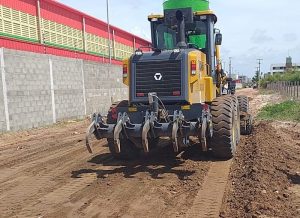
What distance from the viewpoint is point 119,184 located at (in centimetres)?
651

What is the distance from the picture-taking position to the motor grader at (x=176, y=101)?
710cm

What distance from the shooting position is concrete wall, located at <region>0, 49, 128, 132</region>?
46.1ft

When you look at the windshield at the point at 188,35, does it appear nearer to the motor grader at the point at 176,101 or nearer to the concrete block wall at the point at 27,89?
the motor grader at the point at 176,101

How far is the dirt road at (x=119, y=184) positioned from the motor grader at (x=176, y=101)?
0.47m

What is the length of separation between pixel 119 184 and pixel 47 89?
10781mm

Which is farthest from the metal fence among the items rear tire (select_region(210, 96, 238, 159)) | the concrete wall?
rear tire (select_region(210, 96, 238, 159))

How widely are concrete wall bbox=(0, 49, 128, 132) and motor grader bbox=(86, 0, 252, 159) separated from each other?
23.2ft

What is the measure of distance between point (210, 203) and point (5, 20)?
1753 cm

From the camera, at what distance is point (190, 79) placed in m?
7.53

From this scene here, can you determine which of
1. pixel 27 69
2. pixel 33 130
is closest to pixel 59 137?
pixel 33 130

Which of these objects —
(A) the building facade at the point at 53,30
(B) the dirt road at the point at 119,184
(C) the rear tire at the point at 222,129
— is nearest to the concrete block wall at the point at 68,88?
(A) the building facade at the point at 53,30

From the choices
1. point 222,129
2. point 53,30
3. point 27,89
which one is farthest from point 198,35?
point 53,30

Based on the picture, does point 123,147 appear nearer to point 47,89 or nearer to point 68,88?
point 47,89

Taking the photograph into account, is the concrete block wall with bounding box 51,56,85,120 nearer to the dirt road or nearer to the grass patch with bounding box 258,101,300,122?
the dirt road
